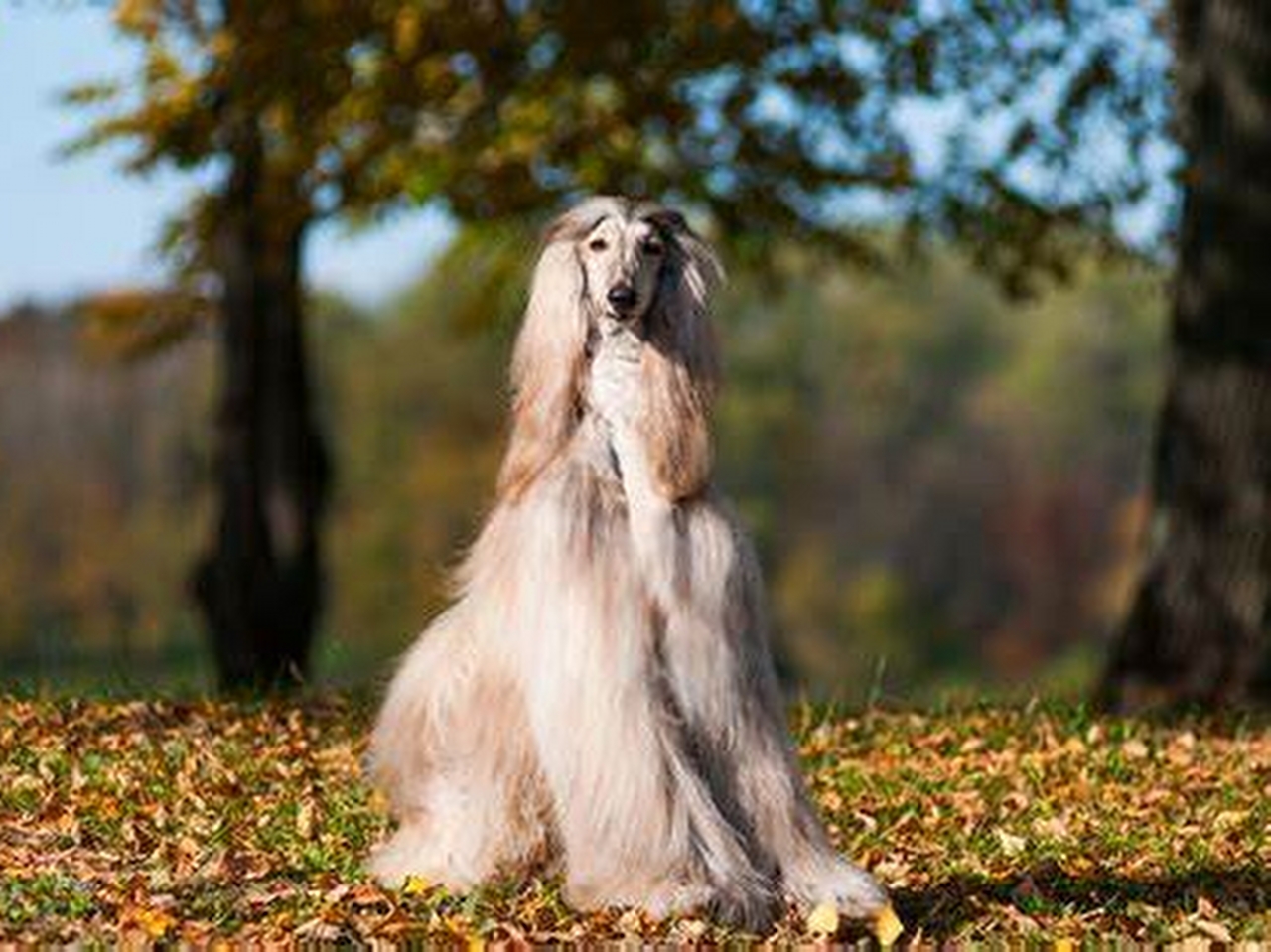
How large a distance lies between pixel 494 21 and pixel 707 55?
1468mm

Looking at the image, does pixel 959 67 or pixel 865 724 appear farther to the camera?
pixel 959 67

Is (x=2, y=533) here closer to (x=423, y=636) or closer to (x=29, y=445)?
(x=29, y=445)

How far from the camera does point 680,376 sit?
679cm

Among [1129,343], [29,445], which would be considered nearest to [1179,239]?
[29,445]

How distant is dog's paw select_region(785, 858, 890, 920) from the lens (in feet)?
22.7

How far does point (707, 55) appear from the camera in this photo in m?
16.1

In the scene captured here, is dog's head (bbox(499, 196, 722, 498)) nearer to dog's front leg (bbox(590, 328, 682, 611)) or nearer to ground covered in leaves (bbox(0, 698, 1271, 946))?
dog's front leg (bbox(590, 328, 682, 611))

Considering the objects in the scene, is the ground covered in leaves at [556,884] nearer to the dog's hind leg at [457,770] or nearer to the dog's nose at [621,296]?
the dog's hind leg at [457,770]

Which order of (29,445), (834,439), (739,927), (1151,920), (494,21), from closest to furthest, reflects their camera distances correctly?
(739,927)
(1151,920)
(494,21)
(29,445)
(834,439)

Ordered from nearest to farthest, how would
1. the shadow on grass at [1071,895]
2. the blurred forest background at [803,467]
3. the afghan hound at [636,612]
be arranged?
1. the afghan hound at [636,612]
2. the shadow on grass at [1071,895]
3. the blurred forest background at [803,467]

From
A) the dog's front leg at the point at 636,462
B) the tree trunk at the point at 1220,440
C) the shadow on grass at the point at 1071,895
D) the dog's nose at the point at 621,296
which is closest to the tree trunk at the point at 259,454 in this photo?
the tree trunk at the point at 1220,440

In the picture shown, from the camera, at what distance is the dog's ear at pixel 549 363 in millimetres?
6820

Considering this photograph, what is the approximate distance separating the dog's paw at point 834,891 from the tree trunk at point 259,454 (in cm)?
1101

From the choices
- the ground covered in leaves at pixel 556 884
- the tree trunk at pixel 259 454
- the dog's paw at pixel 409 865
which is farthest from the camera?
the tree trunk at pixel 259 454
